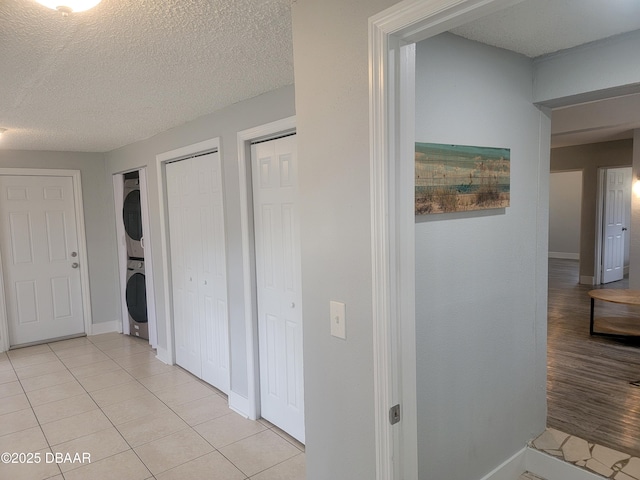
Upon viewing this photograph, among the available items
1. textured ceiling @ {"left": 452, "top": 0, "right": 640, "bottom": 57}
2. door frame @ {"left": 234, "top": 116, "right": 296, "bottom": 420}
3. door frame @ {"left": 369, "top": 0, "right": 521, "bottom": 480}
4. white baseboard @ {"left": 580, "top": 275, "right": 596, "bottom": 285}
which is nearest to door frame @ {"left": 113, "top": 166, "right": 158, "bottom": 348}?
door frame @ {"left": 234, "top": 116, "right": 296, "bottom": 420}

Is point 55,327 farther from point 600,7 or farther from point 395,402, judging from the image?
point 600,7

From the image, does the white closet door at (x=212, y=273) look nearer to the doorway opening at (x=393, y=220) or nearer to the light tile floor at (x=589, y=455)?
the doorway opening at (x=393, y=220)

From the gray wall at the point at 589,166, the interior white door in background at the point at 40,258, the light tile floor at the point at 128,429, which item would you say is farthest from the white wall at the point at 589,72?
Answer: the gray wall at the point at 589,166

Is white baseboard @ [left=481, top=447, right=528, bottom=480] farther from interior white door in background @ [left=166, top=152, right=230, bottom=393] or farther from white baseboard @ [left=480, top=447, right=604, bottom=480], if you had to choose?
interior white door in background @ [left=166, top=152, right=230, bottom=393]

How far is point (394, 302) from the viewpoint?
4.24 feet

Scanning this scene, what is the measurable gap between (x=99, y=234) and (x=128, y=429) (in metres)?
3.12

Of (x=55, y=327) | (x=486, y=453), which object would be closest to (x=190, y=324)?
(x=55, y=327)

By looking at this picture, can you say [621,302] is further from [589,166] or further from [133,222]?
[133,222]

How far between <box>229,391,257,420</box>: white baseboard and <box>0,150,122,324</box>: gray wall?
294cm

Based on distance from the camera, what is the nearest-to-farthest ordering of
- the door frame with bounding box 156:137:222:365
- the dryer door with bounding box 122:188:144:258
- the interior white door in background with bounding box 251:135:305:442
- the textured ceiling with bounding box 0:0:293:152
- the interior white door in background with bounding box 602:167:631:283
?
1. the textured ceiling with bounding box 0:0:293:152
2. the interior white door in background with bounding box 251:135:305:442
3. the door frame with bounding box 156:137:222:365
4. the dryer door with bounding box 122:188:144:258
5. the interior white door in background with bounding box 602:167:631:283

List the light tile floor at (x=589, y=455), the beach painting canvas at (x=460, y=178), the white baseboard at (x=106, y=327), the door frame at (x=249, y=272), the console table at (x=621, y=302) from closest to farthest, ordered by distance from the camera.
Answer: the beach painting canvas at (x=460, y=178)
the light tile floor at (x=589, y=455)
the door frame at (x=249, y=272)
the console table at (x=621, y=302)
the white baseboard at (x=106, y=327)

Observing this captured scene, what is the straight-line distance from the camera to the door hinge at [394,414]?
1312mm

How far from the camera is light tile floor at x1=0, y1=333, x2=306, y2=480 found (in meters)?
2.54

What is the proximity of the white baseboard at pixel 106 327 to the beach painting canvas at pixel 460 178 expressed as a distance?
4.99 metres
